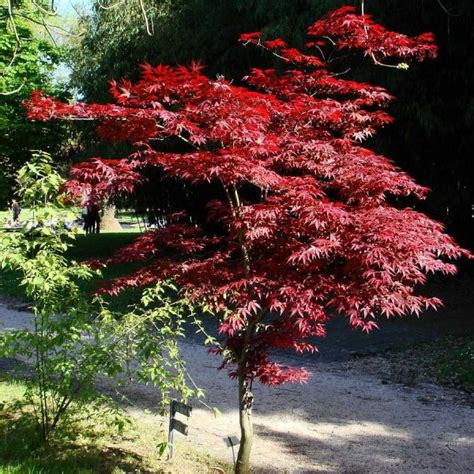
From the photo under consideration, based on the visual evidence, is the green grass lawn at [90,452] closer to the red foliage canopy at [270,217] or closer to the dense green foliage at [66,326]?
the dense green foliage at [66,326]

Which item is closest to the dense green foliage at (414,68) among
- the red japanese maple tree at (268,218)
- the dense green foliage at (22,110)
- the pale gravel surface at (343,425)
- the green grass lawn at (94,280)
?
the green grass lawn at (94,280)

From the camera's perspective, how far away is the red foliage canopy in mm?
3734

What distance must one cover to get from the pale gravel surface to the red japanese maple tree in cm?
86

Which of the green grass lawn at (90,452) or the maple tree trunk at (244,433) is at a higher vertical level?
the maple tree trunk at (244,433)

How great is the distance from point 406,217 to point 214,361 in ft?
15.7

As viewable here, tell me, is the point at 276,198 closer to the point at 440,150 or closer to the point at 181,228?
the point at 181,228

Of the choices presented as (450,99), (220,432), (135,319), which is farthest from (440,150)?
(135,319)

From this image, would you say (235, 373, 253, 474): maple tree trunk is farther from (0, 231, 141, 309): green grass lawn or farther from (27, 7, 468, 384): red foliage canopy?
(0, 231, 141, 309): green grass lawn

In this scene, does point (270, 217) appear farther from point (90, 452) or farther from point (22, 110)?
point (22, 110)

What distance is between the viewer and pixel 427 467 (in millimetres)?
4672

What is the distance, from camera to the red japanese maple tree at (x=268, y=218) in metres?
3.74

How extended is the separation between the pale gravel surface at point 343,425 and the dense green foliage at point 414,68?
16.5ft

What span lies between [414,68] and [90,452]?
8.70 metres

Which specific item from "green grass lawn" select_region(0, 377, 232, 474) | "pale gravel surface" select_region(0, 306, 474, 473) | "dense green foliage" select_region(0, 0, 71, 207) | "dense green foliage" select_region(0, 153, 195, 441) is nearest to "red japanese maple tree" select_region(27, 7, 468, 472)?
"dense green foliage" select_region(0, 153, 195, 441)
